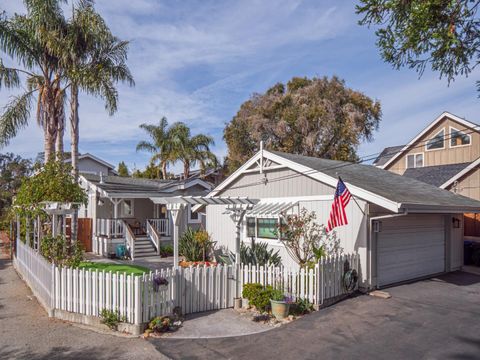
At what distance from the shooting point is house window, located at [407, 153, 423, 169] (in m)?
27.2

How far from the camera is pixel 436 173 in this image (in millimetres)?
23719

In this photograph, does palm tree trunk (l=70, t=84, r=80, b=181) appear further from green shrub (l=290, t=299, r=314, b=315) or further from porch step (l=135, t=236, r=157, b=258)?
green shrub (l=290, t=299, r=314, b=315)

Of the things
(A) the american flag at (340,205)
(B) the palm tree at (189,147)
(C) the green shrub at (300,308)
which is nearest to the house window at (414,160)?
(B) the palm tree at (189,147)

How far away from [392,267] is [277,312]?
503 cm

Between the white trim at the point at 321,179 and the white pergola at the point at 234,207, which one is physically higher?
the white trim at the point at 321,179

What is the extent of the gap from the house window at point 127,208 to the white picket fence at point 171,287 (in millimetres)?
11886

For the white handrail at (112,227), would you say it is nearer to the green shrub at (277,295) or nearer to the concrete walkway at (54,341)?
the concrete walkway at (54,341)

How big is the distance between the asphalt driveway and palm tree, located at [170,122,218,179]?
1110 inches

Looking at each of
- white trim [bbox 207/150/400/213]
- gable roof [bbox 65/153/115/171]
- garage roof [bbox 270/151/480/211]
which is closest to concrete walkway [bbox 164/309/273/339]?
white trim [bbox 207/150/400/213]

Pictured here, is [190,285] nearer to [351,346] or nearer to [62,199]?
[351,346]

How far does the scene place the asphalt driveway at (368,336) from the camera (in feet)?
23.0

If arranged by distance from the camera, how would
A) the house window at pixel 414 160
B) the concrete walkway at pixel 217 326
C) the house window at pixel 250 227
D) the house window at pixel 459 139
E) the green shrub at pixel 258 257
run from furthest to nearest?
the house window at pixel 414 160
the house window at pixel 459 139
the house window at pixel 250 227
the green shrub at pixel 258 257
the concrete walkway at pixel 217 326

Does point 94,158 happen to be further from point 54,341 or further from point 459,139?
point 459,139

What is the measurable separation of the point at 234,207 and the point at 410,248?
6.47 metres
